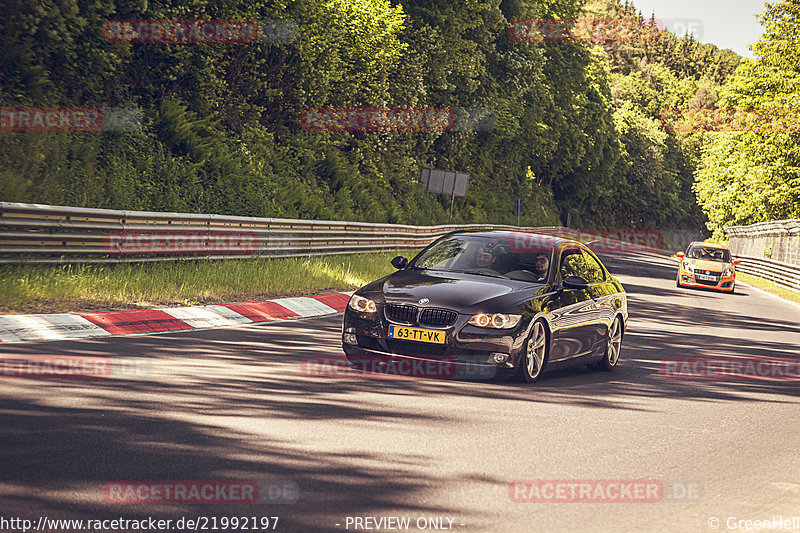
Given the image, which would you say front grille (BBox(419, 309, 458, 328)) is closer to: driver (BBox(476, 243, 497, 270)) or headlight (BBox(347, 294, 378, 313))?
headlight (BBox(347, 294, 378, 313))

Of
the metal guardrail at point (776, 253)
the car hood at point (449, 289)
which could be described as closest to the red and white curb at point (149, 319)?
the car hood at point (449, 289)

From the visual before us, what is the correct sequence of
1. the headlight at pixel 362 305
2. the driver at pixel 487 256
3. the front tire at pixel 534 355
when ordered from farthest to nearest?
1. the driver at pixel 487 256
2. the headlight at pixel 362 305
3. the front tire at pixel 534 355

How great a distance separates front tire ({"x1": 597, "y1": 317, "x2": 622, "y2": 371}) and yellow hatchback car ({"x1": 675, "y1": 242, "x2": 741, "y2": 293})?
19862mm

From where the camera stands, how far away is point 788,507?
5.55 m

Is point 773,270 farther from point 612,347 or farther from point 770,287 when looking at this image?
point 612,347

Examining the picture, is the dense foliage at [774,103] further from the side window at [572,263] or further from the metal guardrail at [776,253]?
the side window at [572,263]

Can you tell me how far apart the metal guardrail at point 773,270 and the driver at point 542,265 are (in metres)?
26.2

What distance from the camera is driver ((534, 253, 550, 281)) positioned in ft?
33.3

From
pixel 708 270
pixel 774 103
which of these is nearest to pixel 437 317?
pixel 708 270

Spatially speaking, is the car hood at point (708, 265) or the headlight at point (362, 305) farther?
the car hood at point (708, 265)

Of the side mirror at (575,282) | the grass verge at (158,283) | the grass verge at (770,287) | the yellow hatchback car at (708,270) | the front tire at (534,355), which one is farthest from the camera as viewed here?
the grass verge at (770,287)

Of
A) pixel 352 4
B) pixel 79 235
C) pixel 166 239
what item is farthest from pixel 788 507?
pixel 352 4

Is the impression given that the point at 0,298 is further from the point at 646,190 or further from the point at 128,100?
the point at 646,190

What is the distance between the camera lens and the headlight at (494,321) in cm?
894
